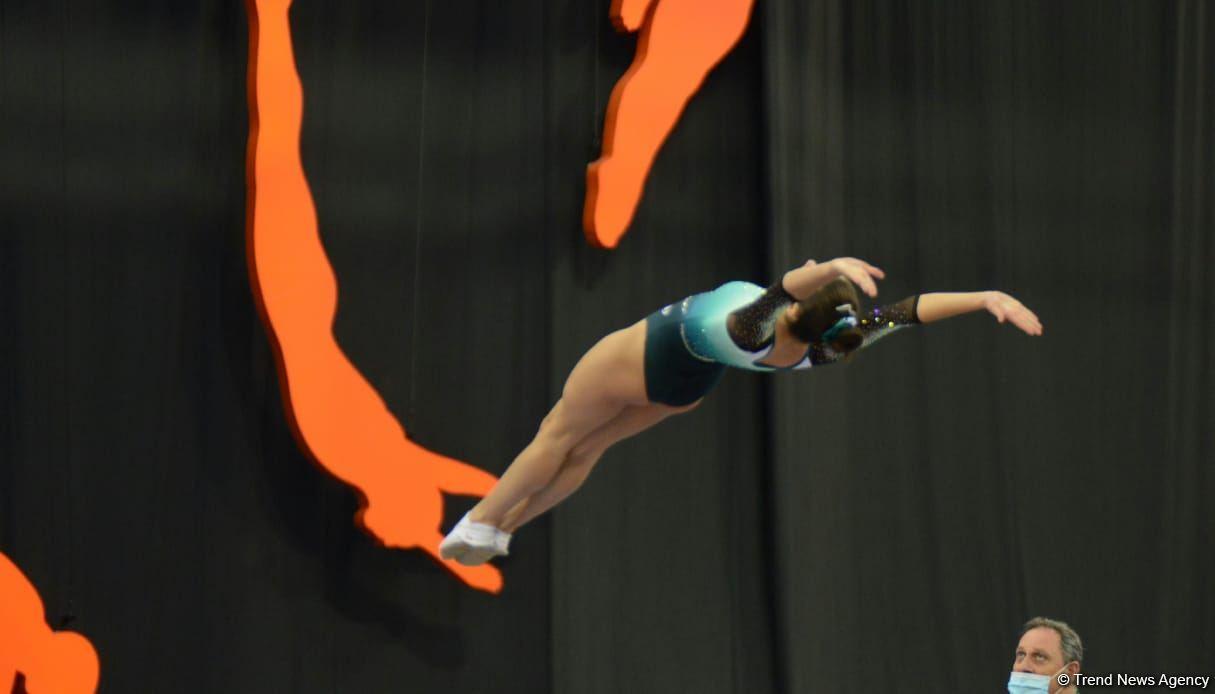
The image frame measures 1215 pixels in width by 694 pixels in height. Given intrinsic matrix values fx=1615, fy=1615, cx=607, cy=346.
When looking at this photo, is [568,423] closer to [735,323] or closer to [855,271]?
[735,323]

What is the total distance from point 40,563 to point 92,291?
915 mm

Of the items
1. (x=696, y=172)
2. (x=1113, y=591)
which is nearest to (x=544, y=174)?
(x=696, y=172)

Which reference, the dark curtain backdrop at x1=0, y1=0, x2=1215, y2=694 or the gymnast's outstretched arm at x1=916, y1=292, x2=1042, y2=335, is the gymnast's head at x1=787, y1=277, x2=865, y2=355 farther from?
the dark curtain backdrop at x1=0, y1=0, x2=1215, y2=694

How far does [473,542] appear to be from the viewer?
4.36 meters

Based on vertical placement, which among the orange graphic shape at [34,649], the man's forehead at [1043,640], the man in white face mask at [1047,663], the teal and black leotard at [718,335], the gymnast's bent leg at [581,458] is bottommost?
the orange graphic shape at [34,649]

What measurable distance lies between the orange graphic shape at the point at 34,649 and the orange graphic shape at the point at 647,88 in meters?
2.24

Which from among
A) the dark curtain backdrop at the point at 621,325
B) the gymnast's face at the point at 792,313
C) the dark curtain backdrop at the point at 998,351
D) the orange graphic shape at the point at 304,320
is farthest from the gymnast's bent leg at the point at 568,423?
Result: the dark curtain backdrop at the point at 998,351

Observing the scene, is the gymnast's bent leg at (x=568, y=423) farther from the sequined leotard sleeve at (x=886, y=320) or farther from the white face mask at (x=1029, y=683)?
the white face mask at (x=1029, y=683)

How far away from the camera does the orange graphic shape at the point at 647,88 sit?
19.1 ft

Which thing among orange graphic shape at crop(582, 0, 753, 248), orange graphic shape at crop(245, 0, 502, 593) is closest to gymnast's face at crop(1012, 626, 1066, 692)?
orange graphic shape at crop(245, 0, 502, 593)

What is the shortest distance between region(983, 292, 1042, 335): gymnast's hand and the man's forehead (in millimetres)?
888

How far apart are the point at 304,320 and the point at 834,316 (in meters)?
2.15

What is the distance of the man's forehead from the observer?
4230 millimetres

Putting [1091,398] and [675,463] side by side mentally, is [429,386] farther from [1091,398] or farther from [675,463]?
[1091,398]
